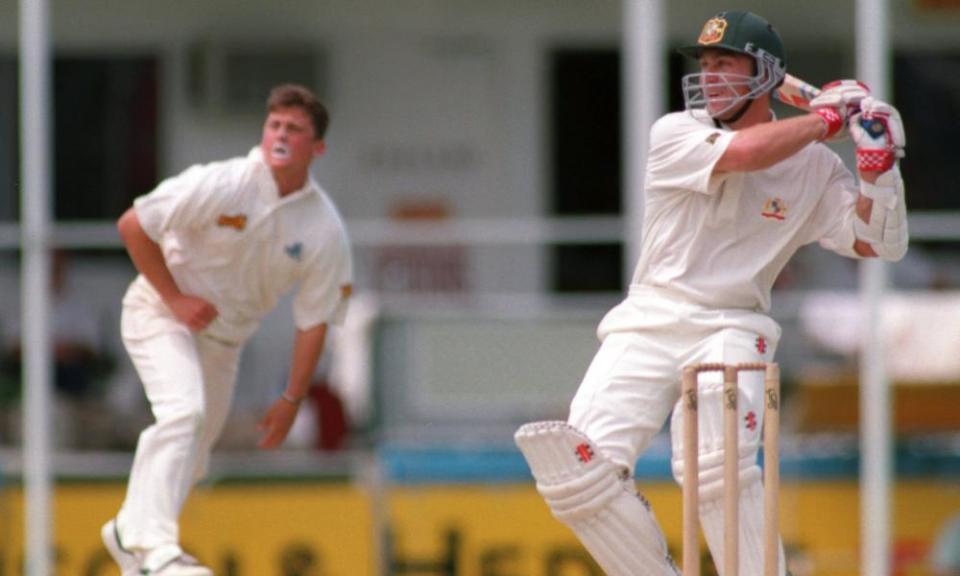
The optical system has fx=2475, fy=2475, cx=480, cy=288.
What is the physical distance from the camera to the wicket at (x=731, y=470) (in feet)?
17.2

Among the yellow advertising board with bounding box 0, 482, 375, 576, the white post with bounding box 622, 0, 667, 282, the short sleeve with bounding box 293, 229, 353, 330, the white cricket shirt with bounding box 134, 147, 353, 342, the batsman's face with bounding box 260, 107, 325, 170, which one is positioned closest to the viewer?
the batsman's face with bounding box 260, 107, 325, 170

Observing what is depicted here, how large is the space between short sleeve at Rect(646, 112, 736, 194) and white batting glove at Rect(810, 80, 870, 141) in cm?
21

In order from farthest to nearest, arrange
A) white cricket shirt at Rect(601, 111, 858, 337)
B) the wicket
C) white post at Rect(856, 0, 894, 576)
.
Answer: white post at Rect(856, 0, 894, 576) → white cricket shirt at Rect(601, 111, 858, 337) → the wicket

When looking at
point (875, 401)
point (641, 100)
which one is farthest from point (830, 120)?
point (641, 100)

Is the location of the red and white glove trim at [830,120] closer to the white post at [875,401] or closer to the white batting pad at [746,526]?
the white batting pad at [746,526]

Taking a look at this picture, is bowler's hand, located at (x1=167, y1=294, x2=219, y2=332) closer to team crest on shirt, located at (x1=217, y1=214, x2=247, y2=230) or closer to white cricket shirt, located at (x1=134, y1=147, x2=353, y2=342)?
white cricket shirt, located at (x1=134, y1=147, x2=353, y2=342)

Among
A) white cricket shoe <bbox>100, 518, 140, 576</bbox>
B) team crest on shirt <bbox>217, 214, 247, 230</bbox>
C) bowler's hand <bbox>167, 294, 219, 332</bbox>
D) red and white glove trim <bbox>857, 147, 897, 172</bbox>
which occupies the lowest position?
white cricket shoe <bbox>100, 518, 140, 576</bbox>

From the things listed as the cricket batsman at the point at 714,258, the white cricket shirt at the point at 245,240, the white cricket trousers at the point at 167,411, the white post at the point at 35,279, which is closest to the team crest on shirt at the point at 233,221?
the white cricket shirt at the point at 245,240

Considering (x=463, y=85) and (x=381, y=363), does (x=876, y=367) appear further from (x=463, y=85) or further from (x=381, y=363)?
(x=463, y=85)

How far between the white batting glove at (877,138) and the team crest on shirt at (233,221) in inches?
65.1

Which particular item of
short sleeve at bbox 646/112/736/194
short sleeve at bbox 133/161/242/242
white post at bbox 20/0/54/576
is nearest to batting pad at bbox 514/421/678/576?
short sleeve at bbox 646/112/736/194

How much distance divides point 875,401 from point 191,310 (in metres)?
3.23

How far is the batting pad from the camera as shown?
5496 mm

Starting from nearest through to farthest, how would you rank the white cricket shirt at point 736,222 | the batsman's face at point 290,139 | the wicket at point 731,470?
the wicket at point 731,470 < the white cricket shirt at point 736,222 < the batsman's face at point 290,139
